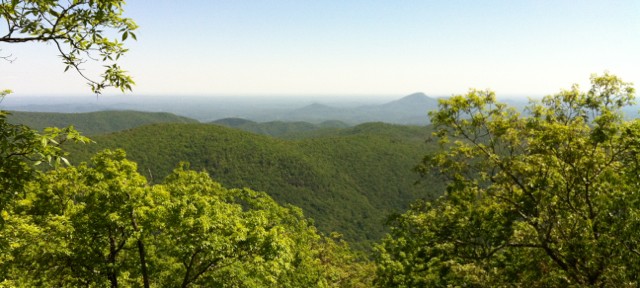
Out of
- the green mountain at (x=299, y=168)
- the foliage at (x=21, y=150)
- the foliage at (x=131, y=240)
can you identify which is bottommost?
the green mountain at (x=299, y=168)

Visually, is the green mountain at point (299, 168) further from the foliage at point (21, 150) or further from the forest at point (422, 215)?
the foliage at point (21, 150)

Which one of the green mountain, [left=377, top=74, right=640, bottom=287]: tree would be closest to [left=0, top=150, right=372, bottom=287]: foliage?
[left=377, top=74, right=640, bottom=287]: tree

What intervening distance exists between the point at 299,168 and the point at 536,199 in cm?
16528

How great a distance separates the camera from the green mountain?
15062cm

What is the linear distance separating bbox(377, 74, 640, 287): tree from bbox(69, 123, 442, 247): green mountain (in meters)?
126

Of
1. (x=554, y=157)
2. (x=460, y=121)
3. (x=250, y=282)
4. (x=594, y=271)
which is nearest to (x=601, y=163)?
(x=554, y=157)

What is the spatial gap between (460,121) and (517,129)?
221cm

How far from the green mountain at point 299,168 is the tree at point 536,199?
414 feet

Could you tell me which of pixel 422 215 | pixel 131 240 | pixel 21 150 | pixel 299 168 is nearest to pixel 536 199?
pixel 422 215

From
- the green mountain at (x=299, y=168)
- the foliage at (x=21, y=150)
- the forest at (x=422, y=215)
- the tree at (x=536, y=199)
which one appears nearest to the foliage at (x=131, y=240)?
the forest at (x=422, y=215)

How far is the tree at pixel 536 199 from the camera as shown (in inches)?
357

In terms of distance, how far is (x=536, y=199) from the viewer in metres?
11.9

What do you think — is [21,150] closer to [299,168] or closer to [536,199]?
[536,199]

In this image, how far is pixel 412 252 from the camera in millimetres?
17453
